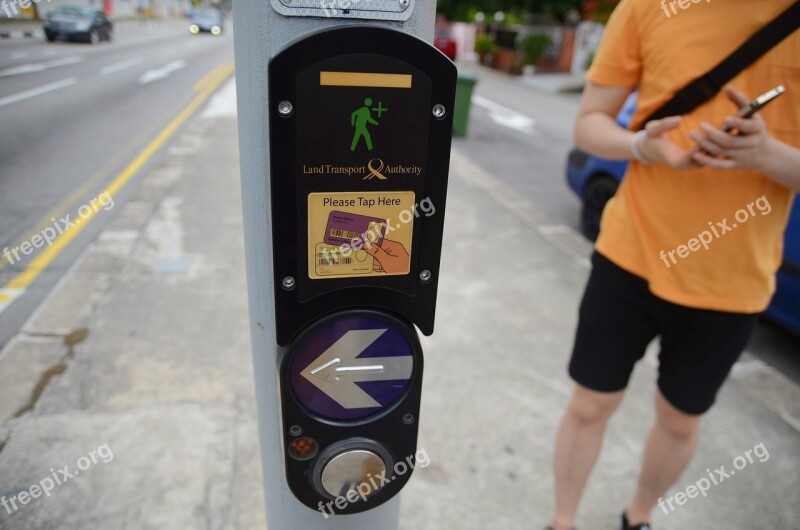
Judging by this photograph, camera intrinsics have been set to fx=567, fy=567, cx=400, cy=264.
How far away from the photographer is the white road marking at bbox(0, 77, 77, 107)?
2207 mm

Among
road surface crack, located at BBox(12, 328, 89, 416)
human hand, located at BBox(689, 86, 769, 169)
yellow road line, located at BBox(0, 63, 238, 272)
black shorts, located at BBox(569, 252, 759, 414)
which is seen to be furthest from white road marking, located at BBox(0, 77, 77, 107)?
human hand, located at BBox(689, 86, 769, 169)

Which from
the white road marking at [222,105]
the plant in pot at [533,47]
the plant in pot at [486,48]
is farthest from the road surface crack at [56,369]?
the plant in pot at [486,48]

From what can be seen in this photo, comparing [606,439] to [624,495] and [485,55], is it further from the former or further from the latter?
[485,55]

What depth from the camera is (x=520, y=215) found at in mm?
5391

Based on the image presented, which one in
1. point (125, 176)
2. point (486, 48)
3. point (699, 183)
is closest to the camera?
point (699, 183)

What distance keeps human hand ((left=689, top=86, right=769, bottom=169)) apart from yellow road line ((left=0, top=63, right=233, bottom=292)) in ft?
12.0

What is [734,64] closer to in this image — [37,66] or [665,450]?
[665,450]

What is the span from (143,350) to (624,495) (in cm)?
237

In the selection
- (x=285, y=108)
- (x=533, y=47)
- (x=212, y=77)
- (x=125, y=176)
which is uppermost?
(x=285, y=108)

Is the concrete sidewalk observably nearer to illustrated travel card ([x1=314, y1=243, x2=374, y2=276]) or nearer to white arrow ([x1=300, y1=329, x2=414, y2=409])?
white arrow ([x1=300, y1=329, x2=414, y2=409])

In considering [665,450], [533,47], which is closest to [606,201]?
[665,450]

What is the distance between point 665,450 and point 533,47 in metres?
22.6

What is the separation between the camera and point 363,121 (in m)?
0.82

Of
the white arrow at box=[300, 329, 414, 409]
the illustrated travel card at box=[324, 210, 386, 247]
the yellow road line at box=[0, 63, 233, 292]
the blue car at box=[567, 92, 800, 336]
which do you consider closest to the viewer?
the illustrated travel card at box=[324, 210, 386, 247]
